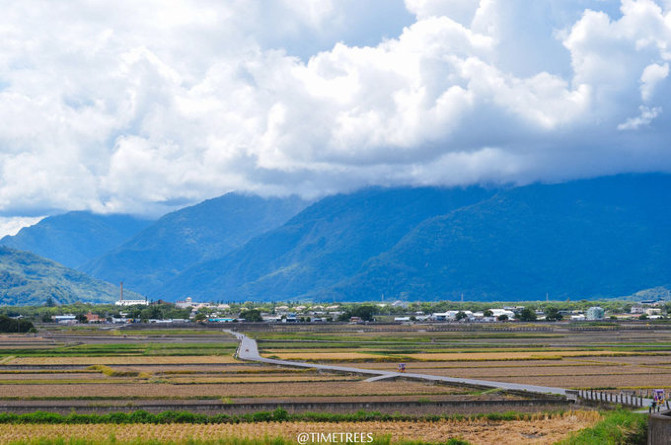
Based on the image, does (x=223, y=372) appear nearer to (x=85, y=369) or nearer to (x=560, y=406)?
(x=85, y=369)

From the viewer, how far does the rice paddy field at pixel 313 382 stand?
120 ft

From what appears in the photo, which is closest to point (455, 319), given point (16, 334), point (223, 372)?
point (16, 334)

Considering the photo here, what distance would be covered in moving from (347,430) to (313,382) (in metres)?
18.3

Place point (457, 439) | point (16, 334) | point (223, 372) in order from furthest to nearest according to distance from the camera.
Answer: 1. point (16, 334)
2. point (223, 372)
3. point (457, 439)

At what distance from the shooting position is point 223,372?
60875mm

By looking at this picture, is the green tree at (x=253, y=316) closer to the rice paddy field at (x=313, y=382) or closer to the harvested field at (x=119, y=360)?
the rice paddy field at (x=313, y=382)

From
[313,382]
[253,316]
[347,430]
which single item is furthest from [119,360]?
[253,316]

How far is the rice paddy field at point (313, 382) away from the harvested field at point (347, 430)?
0.06m

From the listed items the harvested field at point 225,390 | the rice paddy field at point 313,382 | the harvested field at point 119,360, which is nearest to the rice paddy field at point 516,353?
the rice paddy field at point 313,382

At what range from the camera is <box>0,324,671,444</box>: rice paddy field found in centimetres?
3653

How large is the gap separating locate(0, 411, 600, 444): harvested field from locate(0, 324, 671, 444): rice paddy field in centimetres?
6

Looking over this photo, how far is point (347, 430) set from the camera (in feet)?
119

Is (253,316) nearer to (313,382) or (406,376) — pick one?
(406,376)

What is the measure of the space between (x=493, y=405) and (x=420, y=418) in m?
5.76
